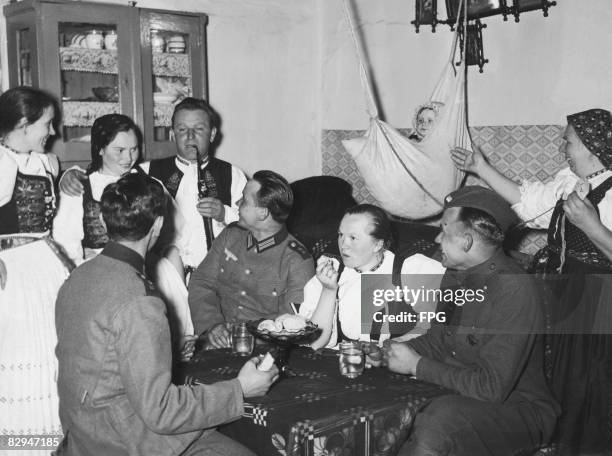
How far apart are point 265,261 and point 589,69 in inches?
78.1

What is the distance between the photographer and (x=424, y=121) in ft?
13.1

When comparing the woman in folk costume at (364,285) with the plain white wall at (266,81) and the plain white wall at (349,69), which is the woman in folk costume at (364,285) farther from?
the plain white wall at (266,81)

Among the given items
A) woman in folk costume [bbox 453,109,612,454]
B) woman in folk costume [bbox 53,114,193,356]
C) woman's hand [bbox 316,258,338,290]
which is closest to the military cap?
woman's hand [bbox 316,258,338,290]

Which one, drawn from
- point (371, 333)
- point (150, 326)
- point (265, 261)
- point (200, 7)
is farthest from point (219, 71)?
point (150, 326)

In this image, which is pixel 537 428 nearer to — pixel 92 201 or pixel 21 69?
pixel 92 201

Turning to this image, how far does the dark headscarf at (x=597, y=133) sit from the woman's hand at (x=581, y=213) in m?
0.22

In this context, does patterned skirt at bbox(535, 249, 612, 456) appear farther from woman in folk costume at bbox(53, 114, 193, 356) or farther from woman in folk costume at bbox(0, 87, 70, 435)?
woman in folk costume at bbox(0, 87, 70, 435)

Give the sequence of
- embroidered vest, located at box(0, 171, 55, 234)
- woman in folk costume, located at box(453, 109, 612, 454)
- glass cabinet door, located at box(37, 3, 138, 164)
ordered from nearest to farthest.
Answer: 1. woman in folk costume, located at box(453, 109, 612, 454)
2. embroidered vest, located at box(0, 171, 55, 234)
3. glass cabinet door, located at box(37, 3, 138, 164)

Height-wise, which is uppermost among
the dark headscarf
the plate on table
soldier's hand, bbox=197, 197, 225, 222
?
the dark headscarf

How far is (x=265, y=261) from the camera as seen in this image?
3115mm

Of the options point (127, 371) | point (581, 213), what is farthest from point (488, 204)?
point (127, 371)

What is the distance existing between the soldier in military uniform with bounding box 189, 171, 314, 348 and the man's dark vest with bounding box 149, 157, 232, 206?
2.22 ft

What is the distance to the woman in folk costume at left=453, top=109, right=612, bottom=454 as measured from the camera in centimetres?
286

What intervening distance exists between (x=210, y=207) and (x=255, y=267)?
0.62m
